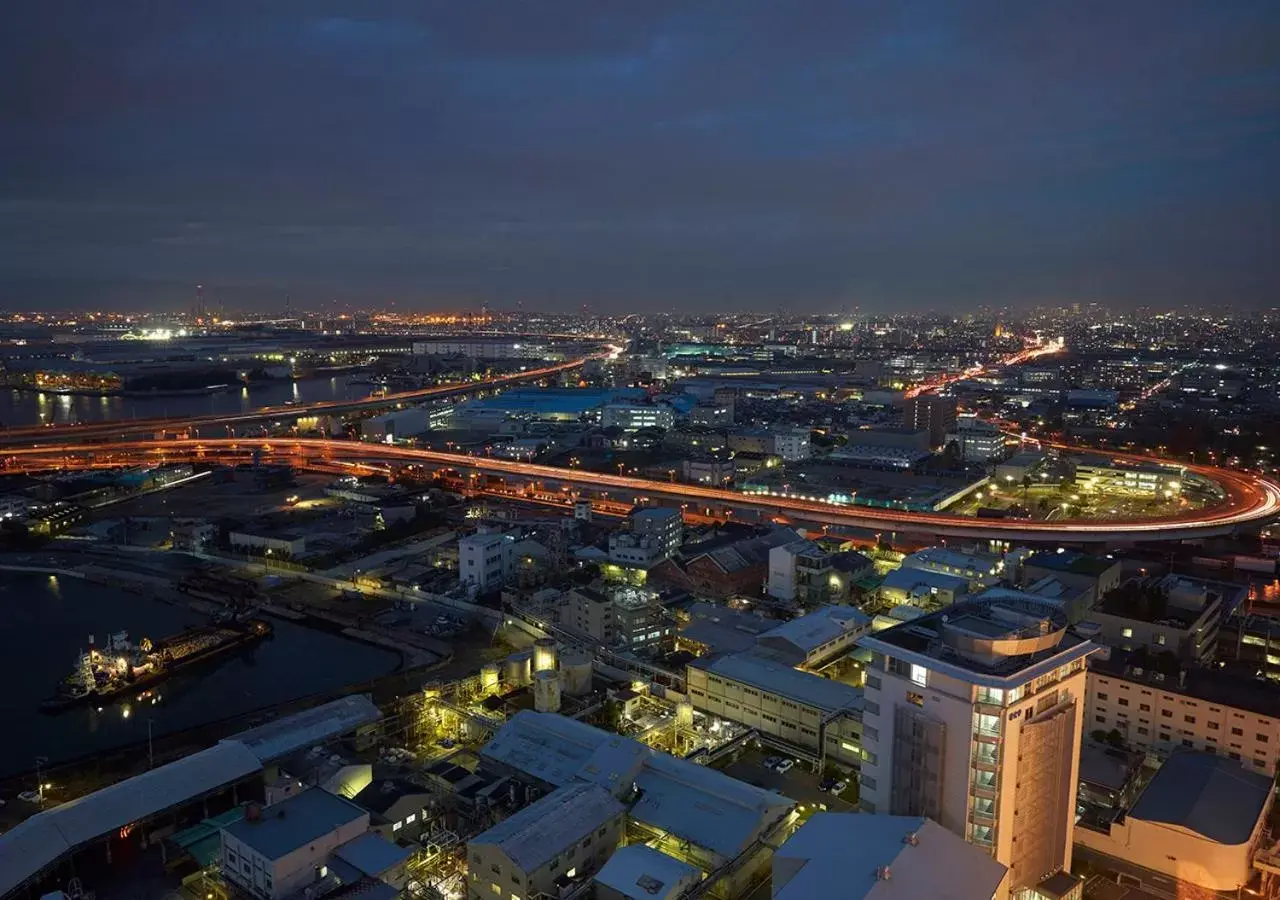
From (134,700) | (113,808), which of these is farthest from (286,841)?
(134,700)

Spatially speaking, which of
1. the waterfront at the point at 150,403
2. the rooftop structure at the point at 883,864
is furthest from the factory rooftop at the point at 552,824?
the waterfront at the point at 150,403

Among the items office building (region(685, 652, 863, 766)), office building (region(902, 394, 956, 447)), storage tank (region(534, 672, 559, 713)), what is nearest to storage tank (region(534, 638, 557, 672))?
storage tank (region(534, 672, 559, 713))

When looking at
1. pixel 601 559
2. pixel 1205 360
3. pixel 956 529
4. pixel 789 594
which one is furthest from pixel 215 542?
pixel 1205 360

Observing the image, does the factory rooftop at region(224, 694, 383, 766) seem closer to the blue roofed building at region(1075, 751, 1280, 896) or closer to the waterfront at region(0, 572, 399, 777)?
the waterfront at region(0, 572, 399, 777)

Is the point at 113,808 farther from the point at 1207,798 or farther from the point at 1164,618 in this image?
the point at 1164,618

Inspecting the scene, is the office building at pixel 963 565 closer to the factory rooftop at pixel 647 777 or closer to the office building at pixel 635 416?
the factory rooftop at pixel 647 777
